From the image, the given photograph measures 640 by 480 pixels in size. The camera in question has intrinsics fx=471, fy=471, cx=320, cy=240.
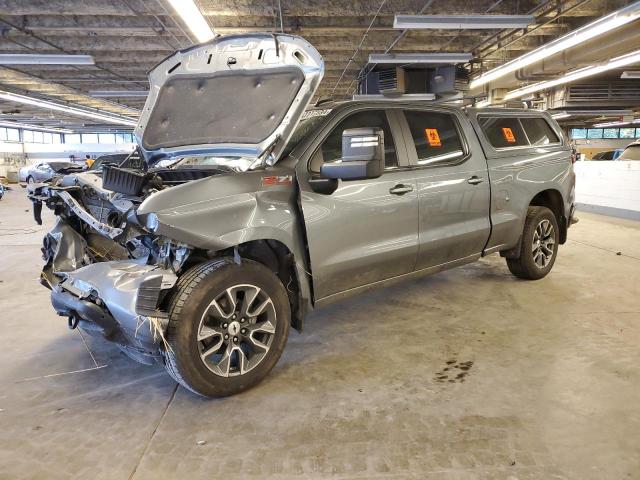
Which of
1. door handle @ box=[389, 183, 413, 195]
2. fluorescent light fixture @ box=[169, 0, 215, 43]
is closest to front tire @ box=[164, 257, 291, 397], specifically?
door handle @ box=[389, 183, 413, 195]

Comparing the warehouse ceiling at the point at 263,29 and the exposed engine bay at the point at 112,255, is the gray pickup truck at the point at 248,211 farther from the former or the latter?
the warehouse ceiling at the point at 263,29

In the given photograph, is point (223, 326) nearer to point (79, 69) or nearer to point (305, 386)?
point (305, 386)

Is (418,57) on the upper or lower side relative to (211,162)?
upper

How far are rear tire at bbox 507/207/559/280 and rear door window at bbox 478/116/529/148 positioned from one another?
0.74m

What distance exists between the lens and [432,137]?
400cm

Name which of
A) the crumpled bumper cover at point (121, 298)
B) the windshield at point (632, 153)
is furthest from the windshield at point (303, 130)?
the windshield at point (632, 153)

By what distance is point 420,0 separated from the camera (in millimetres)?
8719

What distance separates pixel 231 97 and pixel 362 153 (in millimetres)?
1159

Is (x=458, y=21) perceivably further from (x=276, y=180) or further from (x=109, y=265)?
(x=109, y=265)

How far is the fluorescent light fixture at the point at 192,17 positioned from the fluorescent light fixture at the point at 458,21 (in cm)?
316

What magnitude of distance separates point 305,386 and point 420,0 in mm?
8078

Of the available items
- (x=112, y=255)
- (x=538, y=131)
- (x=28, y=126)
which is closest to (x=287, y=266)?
(x=112, y=255)

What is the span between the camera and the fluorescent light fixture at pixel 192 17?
6398 mm

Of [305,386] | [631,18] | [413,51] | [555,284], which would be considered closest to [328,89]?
[413,51]
